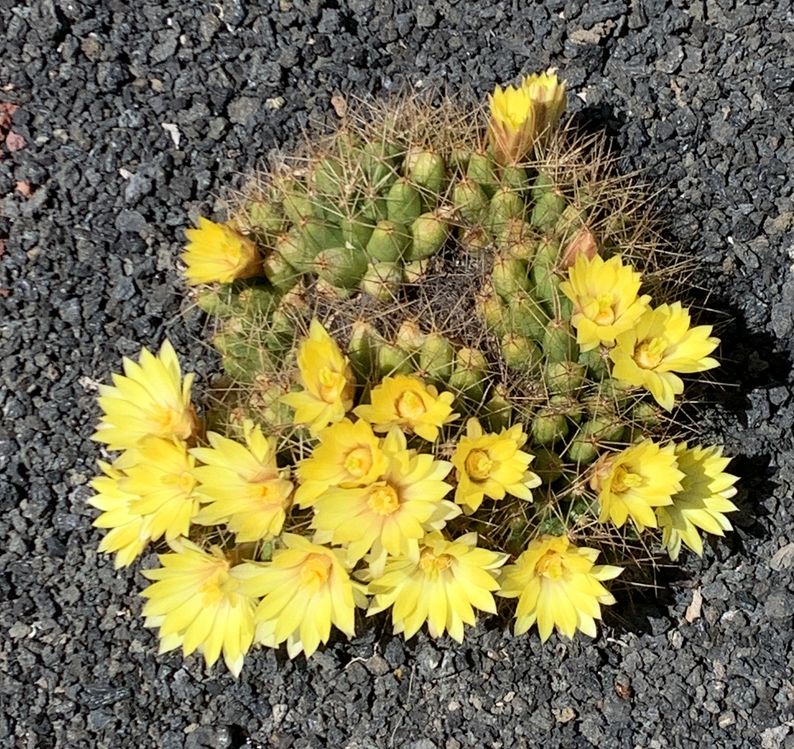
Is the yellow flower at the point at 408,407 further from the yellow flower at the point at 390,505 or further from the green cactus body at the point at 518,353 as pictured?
the green cactus body at the point at 518,353

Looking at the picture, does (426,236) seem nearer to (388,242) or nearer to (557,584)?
(388,242)

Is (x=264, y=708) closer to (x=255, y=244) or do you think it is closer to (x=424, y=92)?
(x=255, y=244)

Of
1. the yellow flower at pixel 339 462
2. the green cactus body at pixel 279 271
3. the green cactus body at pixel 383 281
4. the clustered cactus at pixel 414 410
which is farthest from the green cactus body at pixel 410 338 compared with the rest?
the green cactus body at pixel 279 271

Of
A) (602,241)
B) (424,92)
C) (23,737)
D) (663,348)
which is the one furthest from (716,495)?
(23,737)

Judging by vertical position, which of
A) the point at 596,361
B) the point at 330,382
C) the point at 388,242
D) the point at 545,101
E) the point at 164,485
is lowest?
the point at 164,485

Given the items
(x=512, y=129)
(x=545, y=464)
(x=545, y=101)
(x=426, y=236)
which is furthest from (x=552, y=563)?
(x=545, y=101)

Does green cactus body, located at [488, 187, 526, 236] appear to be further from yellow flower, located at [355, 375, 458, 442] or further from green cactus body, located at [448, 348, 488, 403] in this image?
yellow flower, located at [355, 375, 458, 442]

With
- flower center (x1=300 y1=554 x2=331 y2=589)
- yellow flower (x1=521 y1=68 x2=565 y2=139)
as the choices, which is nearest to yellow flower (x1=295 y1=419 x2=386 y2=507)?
flower center (x1=300 y1=554 x2=331 y2=589)
